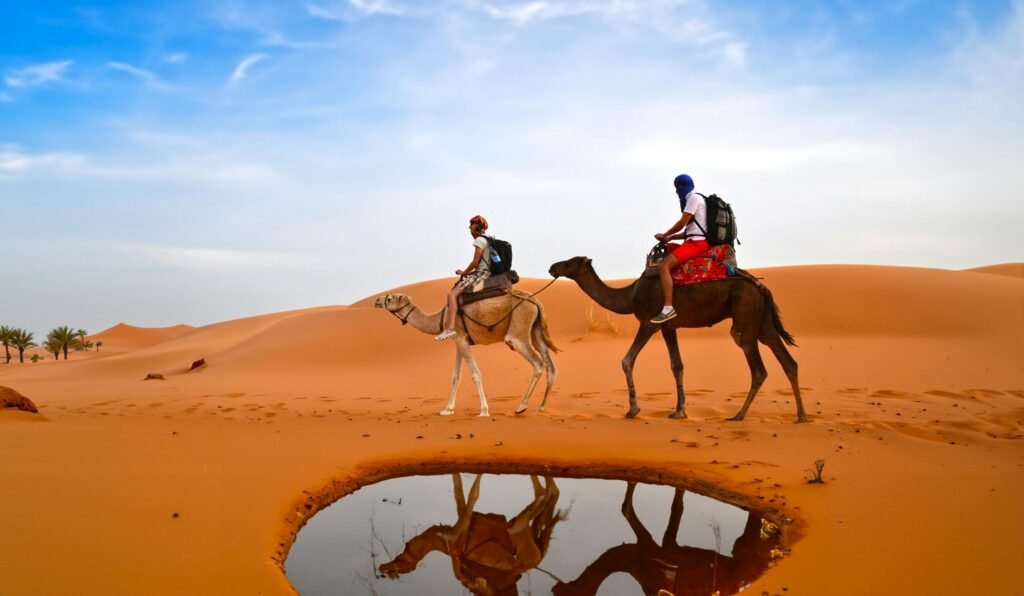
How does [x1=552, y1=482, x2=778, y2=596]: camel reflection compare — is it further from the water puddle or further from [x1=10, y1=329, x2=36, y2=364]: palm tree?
[x1=10, y1=329, x2=36, y2=364]: palm tree

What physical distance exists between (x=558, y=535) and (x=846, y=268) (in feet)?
67.2

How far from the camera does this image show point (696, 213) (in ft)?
30.2

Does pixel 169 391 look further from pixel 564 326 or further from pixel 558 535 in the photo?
pixel 558 535

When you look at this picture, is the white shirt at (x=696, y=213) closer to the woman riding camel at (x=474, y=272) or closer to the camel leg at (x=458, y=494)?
the woman riding camel at (x=474, y=272)

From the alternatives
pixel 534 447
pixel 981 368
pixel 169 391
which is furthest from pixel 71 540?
pixel 981 368

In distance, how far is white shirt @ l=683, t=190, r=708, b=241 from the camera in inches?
362

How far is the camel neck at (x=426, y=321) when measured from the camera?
1096 cm

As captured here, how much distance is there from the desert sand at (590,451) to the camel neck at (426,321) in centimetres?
145

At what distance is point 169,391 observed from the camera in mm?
16875

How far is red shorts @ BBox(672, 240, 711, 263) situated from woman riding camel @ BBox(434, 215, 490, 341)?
9.29ft

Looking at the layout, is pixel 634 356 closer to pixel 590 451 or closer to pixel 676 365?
pixel 676 365

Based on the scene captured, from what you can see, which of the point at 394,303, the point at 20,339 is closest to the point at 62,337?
the point at 20,339

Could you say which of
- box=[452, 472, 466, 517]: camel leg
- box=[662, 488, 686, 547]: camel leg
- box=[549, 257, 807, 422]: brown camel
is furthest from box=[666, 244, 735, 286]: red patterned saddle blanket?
box=[452, 472, 466, 517]: camel leg

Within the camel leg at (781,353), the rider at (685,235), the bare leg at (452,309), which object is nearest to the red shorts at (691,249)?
the rider at (685,235)
